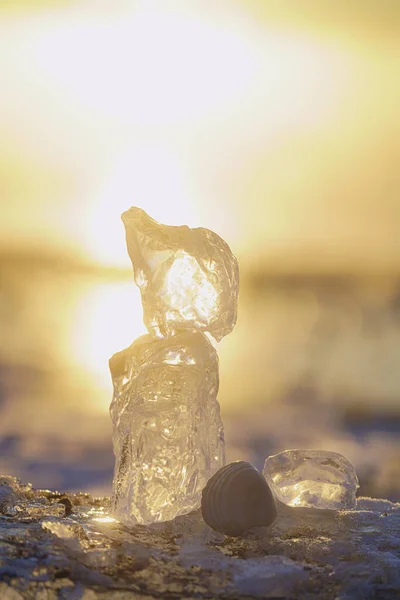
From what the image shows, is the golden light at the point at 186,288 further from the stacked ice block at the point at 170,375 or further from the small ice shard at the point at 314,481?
the small ice shard at the point at 314,481

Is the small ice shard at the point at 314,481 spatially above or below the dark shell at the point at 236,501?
above

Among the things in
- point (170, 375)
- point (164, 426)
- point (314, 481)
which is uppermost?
point (170, 375)

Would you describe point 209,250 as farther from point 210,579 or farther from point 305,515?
point 210,579

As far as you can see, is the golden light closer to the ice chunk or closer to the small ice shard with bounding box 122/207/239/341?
the small ice shard with bounding box 122/207/239/341

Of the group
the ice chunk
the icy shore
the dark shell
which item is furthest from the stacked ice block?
the dark shell

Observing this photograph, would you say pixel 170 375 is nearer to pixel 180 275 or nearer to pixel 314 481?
pixel 180 275

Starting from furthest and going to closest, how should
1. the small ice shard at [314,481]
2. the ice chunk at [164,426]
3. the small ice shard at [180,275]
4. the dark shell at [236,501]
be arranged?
the small ice shard at [314,481] → the small ice shard at [180,275] → the ice chunk at [164,426] → the dark shell at [236,501]

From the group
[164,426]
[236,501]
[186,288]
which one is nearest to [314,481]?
[236,501]

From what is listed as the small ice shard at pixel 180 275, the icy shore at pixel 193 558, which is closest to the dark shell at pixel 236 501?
the icy shore at pixel 193 558
